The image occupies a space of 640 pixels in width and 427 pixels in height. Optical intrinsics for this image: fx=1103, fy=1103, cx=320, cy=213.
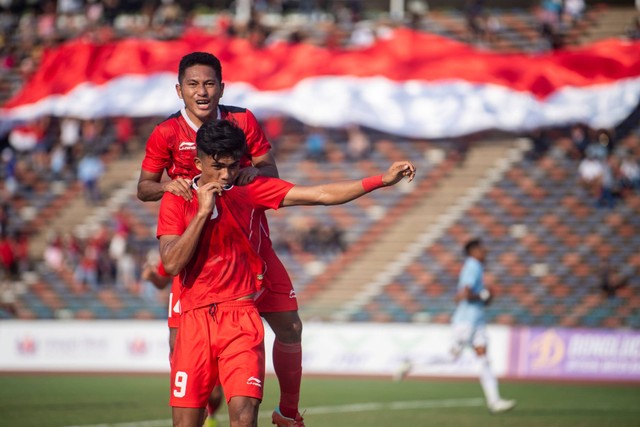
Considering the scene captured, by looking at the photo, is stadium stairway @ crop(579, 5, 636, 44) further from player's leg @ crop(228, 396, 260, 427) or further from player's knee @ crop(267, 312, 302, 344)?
player's leg @ crop(228, 396, 260, 427)

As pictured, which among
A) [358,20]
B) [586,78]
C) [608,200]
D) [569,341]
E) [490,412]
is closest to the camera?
[490,412]

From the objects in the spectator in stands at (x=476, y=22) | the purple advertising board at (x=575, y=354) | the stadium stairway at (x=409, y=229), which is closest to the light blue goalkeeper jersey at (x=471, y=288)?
the purple advertising board at (x=575, y=354)

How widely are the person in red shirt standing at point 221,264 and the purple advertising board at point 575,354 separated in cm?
1582

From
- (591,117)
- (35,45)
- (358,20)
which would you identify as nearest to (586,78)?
(591,117)

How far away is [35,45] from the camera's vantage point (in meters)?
34.9

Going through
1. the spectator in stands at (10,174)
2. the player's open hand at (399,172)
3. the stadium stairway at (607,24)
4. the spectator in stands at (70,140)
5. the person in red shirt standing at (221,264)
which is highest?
the player's open hand at (399,172)

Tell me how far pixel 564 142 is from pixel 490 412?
1562cm

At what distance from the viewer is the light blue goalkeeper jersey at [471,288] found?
53.4 feet

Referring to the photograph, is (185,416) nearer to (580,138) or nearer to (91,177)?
(580,138)

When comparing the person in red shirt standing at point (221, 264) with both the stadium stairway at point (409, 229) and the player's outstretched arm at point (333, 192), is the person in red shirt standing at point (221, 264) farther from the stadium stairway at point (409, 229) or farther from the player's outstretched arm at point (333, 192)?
the stadium stairway at point (409, 229)

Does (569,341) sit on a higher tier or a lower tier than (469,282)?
lower

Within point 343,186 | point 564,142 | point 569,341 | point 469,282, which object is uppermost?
point 343,186

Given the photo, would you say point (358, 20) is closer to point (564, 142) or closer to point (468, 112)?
point (468, 112)

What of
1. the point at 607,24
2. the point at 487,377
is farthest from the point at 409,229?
the point at 487,377
